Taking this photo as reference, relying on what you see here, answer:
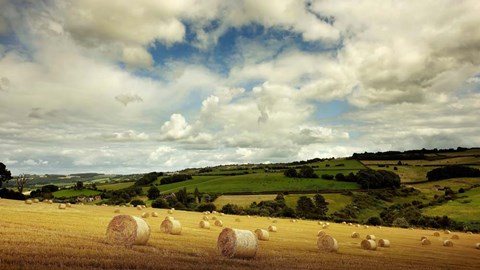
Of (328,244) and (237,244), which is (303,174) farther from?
(237,244)

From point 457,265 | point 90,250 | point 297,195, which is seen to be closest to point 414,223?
point 297,195

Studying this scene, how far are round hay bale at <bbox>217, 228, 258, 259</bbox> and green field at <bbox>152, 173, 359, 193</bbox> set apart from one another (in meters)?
87.3

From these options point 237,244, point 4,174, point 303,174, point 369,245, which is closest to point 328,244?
point 369,245

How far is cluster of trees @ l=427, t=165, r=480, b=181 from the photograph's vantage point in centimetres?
12212

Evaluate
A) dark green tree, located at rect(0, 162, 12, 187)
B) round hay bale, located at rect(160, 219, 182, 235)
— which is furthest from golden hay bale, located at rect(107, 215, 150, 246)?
dark green tree, located at rect(0, 162, 12, 187)

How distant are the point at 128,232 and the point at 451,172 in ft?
410

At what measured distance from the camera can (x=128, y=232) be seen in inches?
729

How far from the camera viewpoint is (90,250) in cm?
1484

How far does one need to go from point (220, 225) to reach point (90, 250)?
931 inches

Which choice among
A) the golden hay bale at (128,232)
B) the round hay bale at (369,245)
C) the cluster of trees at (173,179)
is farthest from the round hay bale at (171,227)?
the cluster of trees at (173,179)

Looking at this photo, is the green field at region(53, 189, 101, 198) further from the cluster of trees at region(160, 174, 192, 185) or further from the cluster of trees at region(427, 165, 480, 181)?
the cluster of trees at region(427, 165, 480, 181)

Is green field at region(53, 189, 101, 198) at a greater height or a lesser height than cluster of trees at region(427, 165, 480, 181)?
lesser

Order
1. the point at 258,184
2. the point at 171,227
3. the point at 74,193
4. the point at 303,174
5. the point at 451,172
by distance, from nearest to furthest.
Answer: the point at 171,227, the point at 74,193, the point at 258,184, the point at 303,174, the point at 451,172

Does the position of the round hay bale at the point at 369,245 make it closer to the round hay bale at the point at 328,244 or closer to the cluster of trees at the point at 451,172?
the round hay bale at the point at 328,244
